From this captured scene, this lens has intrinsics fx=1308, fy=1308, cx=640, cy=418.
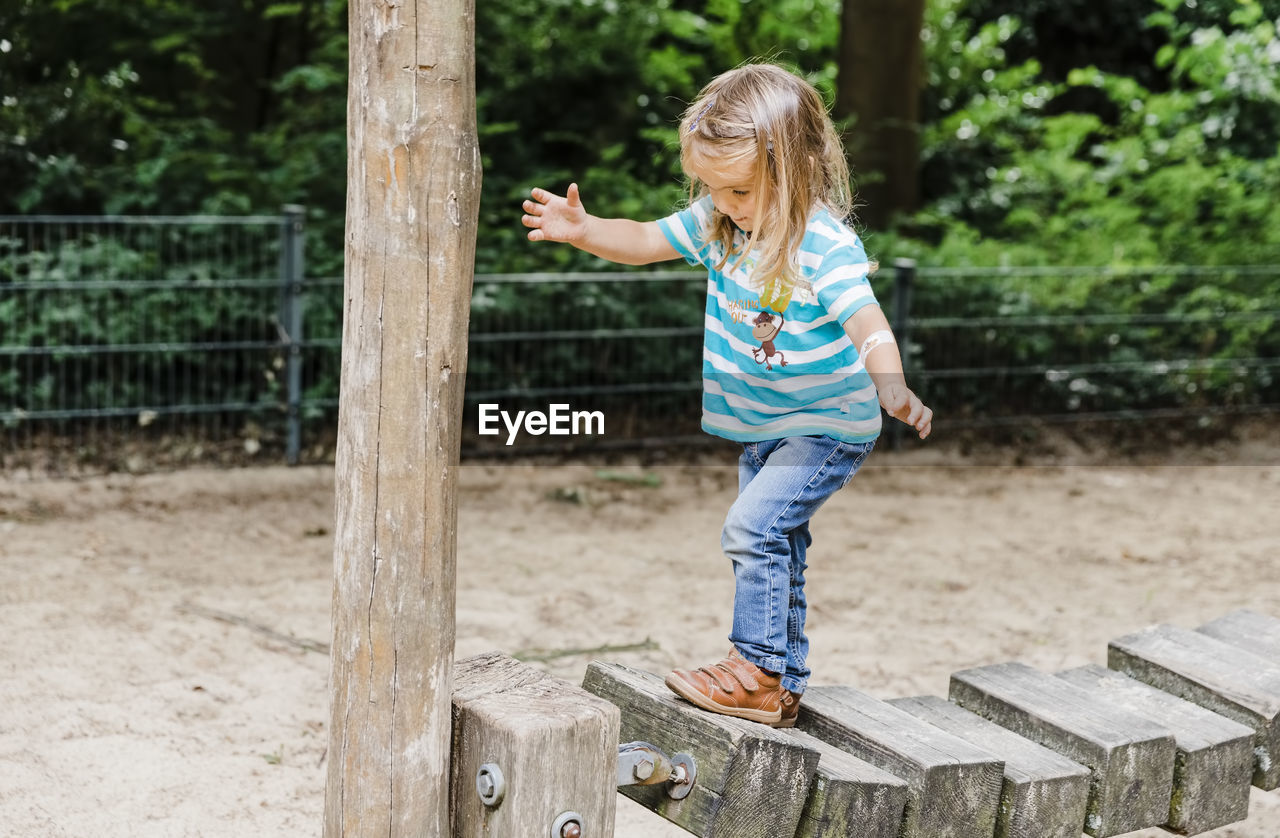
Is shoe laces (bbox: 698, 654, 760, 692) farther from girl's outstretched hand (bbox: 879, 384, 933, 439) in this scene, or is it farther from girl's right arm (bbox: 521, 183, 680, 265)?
girl's right arm (bbox: 521, 183, 680, 265)

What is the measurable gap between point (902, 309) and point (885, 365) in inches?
238

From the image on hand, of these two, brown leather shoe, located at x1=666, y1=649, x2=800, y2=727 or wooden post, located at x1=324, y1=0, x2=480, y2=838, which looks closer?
wooden post, located at x1=324, y1=0, x2=480, y2=838

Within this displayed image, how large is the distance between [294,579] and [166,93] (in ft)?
18.1

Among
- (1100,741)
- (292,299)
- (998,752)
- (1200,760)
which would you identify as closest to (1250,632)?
(1200,760)

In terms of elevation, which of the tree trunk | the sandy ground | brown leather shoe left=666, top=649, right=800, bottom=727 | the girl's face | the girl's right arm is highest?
the tree trunk

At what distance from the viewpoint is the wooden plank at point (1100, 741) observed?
2648 millimetres

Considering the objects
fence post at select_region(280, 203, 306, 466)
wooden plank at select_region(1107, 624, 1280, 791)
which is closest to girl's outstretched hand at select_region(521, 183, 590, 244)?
wooden plank at select_region(1107, 624, 1280, 791)

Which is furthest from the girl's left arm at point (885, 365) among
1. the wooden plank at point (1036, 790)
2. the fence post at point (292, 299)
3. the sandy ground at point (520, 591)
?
the fence post at point (292, 299)

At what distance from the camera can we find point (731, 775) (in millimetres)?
2258

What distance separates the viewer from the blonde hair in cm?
223

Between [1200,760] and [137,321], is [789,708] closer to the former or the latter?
[1200,760]

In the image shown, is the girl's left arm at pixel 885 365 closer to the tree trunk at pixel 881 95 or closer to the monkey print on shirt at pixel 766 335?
the monkey print on shirt at pixel 766 335

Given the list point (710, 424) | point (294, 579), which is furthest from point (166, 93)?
point (710, 424)

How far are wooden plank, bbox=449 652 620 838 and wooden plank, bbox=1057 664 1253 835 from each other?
132cm
